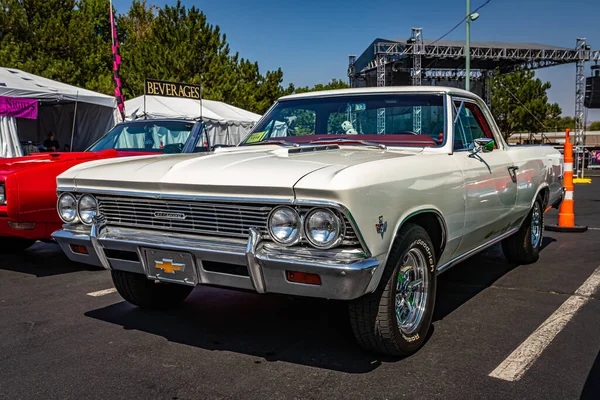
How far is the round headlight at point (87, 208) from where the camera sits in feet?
11.7

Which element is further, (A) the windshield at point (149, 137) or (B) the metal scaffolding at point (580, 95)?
(B) the metal scaffolding at point (580, 95)

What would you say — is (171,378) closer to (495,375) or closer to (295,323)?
(295,323)

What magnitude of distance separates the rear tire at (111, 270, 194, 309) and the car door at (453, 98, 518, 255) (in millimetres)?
2062

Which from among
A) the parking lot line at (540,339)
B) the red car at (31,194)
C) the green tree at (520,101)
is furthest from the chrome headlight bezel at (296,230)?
the green tree at (520,101)

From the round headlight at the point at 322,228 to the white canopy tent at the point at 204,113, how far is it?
1552 centimetres

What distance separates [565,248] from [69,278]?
5436 mm

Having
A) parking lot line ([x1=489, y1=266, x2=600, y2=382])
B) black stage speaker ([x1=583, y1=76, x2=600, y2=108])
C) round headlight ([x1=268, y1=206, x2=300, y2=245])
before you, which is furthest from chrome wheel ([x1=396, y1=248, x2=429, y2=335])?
black stage speaker ([x1=583, y1=76, x2=600, y2=108])

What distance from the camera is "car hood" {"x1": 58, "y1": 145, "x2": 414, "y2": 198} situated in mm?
2893

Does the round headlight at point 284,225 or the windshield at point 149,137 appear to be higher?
the windshield at point 149,137

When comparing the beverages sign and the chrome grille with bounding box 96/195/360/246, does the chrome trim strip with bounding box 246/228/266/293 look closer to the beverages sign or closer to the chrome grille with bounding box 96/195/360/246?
the chrome grille with bounding box 96/195/360/246

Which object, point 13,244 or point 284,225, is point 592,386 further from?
point 13,244

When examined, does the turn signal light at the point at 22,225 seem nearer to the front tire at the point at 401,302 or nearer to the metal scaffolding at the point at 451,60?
the front tire at the point at 401,302

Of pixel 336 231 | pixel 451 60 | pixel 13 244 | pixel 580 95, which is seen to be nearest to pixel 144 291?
pixel 336 231

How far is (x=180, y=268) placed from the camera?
3.12 metres
